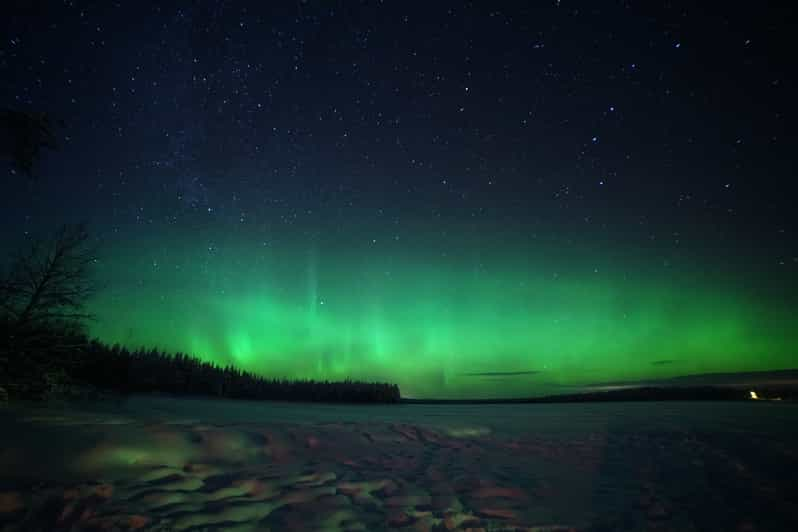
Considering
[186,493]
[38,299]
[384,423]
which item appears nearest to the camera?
[186,493]

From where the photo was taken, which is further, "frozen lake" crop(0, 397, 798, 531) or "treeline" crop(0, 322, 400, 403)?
"treeline" crop(0, 322, 400, 403)

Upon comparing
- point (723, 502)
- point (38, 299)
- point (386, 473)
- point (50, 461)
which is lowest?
point (723, 502)

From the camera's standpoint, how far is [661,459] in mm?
4398

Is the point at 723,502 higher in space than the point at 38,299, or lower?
lower

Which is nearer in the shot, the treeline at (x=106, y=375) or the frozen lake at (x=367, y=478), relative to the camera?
the frozen lake at (x=367, y=478)

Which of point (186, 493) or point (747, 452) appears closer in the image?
point (186, 493)

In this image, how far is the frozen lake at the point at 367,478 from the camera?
270 centimetres

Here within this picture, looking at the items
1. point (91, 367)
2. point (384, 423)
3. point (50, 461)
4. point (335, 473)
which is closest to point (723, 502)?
point (335, 473)

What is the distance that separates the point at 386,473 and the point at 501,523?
4.29 feet

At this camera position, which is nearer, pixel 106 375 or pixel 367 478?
pixel 367 478

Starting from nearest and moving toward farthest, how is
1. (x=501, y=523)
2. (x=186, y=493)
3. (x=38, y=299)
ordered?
1. (x=501, y=523)
2. (x=186, y=493)
3. (x=38, y=299)

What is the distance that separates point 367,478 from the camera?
3.57 m

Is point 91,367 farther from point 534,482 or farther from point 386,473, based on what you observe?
point 534,482

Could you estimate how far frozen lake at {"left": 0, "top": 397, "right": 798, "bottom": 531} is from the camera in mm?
2695
